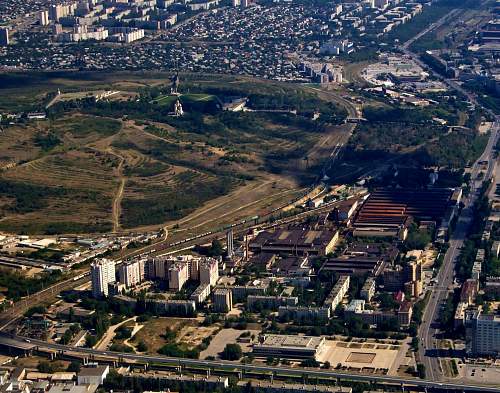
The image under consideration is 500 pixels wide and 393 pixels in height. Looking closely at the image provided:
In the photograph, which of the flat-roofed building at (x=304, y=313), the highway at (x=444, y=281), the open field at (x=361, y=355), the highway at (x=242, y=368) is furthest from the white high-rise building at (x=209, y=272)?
the highway at (x=444, y=281)

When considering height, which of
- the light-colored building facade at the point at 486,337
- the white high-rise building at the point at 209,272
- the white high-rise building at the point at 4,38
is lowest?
the white high-rise building at the point at 4,38

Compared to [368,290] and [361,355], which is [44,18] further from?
[361,355]

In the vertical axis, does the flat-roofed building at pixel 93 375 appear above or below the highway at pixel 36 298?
above

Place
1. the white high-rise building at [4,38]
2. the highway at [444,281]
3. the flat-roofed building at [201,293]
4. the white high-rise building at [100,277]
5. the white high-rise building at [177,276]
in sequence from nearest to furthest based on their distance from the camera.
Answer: the highway at [444,281], the flat-roofed building at [201,293], the white high-rise building at [100,277], the white high-rise building at [177,276], the white high-rise building at [4,38]

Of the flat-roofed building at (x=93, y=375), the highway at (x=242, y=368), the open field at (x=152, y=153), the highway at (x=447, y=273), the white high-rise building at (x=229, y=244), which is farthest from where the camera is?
the open field at (x=152, y=153)

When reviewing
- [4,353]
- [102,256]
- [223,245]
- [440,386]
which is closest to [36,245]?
[102,256]

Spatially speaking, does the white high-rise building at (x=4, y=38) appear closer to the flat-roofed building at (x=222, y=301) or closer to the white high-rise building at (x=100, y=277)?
the white high-rise building at (x=100, y=277)

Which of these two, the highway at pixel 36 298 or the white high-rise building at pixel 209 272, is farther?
the white high-rise building at pixel 209 272

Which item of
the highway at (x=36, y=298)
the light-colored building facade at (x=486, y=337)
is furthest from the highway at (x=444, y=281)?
the highway at (x=36, y=298)
